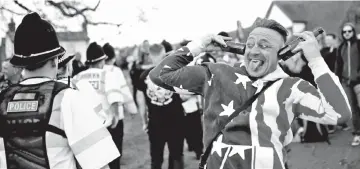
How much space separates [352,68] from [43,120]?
7302 millimetres

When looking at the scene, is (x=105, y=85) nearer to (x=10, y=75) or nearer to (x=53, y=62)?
(x=10, y=75)

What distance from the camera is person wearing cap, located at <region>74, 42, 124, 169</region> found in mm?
Result: 6199

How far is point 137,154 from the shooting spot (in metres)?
9.52

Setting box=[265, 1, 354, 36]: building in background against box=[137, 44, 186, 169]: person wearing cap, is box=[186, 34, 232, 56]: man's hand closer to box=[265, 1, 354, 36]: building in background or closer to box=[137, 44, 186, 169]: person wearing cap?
box=[137, 44, 186, 169]: person wearing cap

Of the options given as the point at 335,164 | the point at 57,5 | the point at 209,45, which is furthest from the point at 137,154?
the point at 209,45

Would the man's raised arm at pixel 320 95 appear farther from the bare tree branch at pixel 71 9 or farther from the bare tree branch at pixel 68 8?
the bare tree branch at pixel 71 9

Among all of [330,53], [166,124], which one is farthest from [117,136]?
[330,53]

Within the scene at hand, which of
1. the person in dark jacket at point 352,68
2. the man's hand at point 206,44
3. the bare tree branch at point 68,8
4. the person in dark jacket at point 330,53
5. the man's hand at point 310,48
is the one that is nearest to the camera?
the man's hand at point 310,48

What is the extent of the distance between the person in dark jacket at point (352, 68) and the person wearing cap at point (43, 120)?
699 cm

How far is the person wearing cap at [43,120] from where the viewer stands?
259 cm

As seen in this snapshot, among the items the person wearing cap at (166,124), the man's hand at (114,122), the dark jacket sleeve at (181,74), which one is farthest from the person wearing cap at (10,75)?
the dark jacket sleeve at (181,74)

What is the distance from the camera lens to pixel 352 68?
28.6 feet

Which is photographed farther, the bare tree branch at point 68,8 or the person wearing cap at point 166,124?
the bare tree branch at point 68,8

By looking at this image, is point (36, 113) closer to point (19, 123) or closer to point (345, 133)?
point (19, 123)
